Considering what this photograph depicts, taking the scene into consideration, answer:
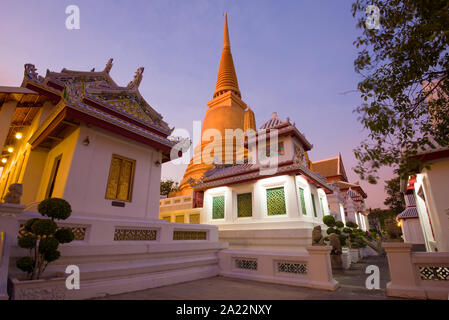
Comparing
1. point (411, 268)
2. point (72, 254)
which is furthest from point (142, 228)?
point (411, 268)

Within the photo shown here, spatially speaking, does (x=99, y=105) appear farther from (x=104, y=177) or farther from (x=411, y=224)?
(x=411, y=224)

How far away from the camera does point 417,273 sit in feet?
17.9

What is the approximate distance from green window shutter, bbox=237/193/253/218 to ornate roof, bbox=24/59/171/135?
6214 millimetres

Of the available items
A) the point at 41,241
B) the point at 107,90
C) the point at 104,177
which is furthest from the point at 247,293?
the point at 107,90

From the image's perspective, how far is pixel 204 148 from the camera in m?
27.4

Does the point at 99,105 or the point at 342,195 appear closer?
the point at 99,105

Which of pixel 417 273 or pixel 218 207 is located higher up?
pixel 218 207

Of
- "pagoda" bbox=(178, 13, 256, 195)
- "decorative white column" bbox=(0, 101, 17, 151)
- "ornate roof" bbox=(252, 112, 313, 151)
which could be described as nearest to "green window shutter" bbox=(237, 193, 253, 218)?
"ornate roof" bbox=(252, 112, 313, 151)

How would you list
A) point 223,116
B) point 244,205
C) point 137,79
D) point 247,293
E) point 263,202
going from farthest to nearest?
point 223,116 < point 244,205 < point 263,202 < point 137,79 < point 247,293

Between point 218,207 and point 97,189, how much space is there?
28.9ft

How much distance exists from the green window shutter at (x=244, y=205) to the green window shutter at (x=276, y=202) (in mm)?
1250

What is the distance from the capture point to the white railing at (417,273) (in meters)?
5.18

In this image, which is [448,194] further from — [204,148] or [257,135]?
[204,148]

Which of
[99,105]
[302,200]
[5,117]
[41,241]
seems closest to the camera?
[41,241]
